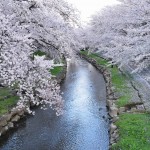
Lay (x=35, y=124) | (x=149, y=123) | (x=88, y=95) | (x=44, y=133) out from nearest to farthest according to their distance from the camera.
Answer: (x=149, y=123) < (x=44, y=133) < (x=35, y=124) < (x=88, y=95)

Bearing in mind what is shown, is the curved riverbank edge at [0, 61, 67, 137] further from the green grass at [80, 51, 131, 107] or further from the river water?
the green grass at [80, 51, 131, 107]

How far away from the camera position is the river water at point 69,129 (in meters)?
18.8

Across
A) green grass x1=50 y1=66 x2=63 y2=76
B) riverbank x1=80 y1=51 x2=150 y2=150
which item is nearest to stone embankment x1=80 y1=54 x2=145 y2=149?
riverbank x1=80 y1=51 x2=150 y2=150

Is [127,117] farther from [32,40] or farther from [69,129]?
[32,40]

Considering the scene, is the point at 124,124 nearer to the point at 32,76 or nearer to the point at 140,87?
the point at 32,76

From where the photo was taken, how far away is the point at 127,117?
67.9 ft

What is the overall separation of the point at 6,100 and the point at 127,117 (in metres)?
8.92

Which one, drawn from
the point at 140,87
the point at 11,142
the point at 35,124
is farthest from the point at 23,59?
the point at 140,87

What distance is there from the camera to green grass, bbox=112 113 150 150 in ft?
52.6

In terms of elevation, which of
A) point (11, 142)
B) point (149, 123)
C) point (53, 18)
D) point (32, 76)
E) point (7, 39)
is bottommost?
point (11, 142)

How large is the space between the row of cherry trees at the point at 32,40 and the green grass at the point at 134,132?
3.62 m

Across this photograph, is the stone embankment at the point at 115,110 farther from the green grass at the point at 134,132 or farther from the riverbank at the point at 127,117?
the green grass at the point at 134,132

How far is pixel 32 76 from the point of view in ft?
45.2

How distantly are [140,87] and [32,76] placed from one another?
54.6 feet
